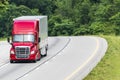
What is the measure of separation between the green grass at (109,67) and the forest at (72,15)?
51.1 m

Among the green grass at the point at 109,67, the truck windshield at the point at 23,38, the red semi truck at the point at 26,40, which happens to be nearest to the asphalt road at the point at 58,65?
the green grass at the point at 109,67

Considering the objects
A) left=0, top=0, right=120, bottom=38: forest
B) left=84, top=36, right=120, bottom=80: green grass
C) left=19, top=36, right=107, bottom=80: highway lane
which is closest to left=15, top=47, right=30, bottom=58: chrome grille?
left=19, top=36, right=107, bottom=80: highway lane

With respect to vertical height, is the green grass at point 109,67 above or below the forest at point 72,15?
above

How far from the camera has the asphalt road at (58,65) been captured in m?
28.4

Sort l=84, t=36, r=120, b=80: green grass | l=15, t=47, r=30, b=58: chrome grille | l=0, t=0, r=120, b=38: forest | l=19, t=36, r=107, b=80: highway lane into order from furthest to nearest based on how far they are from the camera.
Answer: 1. l=0, t=0, r=120, b=38: forest
2. l=15, t=47, r=30, b=58: chrome grille
3. l=19, t=36, r=107, b=80: highway lane
4. l=84, t=36, r=120, b=80: green grass

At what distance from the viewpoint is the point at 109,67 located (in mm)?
31266

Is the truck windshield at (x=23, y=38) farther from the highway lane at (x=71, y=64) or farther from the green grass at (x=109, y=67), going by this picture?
the green grass at (x=109, y=67)

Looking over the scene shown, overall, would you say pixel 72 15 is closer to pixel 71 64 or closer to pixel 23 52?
pixel 23 52

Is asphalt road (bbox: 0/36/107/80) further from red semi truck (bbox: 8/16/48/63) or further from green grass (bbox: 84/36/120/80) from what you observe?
red semi truck (bbox: 8/16/48/63)

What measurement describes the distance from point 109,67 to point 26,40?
7.43 m

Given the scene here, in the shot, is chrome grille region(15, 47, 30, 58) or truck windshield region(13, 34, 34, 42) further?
truck windshield region(13, 34, 34, 42)

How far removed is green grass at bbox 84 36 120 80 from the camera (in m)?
27.2

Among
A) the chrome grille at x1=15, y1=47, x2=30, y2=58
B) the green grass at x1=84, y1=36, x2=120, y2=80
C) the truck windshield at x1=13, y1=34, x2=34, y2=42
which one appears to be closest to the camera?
the green grass at x1=84, y1=36, x2=120, y2=80

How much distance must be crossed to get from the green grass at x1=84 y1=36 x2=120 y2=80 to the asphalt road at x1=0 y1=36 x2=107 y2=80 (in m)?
0.44
